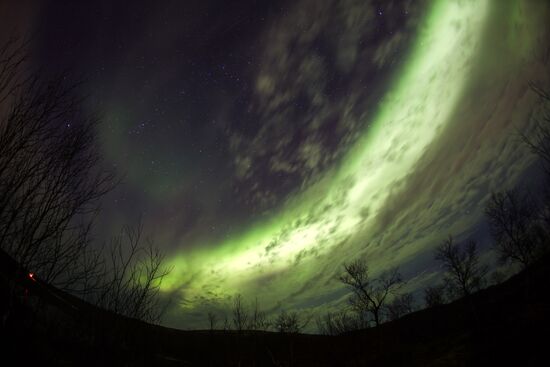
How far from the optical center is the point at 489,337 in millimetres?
15492

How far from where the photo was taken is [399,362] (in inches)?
862

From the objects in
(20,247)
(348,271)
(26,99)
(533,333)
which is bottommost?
(533,333)

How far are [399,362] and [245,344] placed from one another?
104 feet

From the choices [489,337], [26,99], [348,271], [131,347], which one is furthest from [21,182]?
[348,271]

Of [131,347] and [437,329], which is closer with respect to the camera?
[131,347]

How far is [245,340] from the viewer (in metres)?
48.6

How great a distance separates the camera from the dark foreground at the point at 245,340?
4.85 m

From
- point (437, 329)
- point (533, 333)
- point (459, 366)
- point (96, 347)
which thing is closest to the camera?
point (96, 347)

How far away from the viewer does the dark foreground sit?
4848 mm

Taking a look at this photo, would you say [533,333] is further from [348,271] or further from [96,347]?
[348,271]

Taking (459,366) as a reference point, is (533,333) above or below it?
above

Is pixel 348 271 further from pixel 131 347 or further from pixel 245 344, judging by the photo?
pixel 131 347

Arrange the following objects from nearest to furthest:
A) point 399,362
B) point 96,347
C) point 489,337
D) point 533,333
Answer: point 96,347 → point 533,333 → point 489,337 → point 399,362

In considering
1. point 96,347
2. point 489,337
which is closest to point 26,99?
point 96,347
